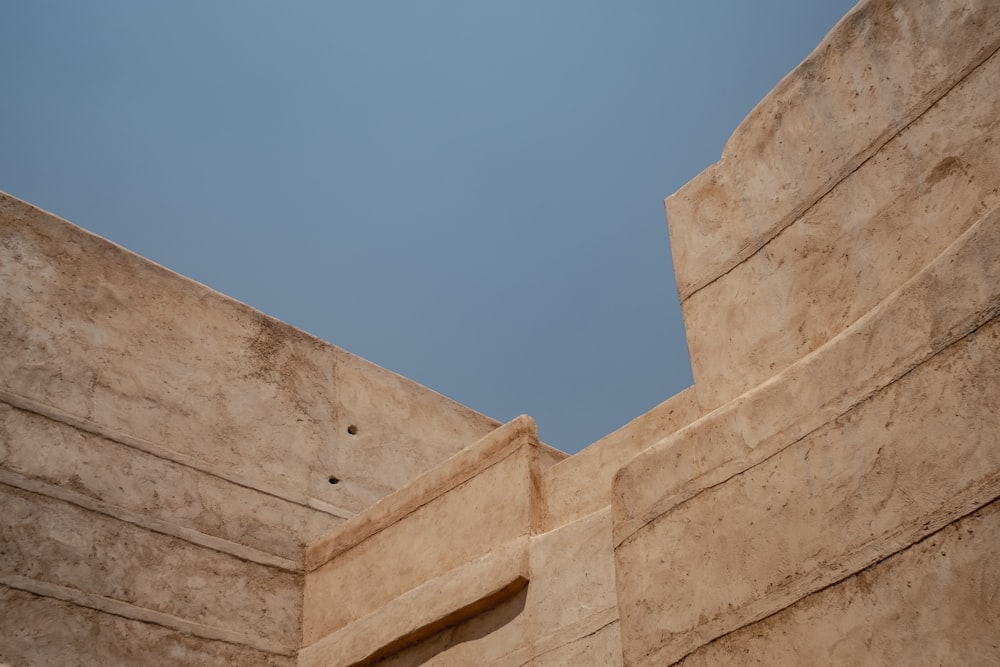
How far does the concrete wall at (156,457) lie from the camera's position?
596 cm

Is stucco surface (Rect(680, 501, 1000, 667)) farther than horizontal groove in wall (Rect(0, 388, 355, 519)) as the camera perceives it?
No

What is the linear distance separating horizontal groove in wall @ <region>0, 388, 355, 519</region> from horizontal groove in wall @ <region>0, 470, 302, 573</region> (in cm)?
38

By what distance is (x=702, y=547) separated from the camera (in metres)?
4.08

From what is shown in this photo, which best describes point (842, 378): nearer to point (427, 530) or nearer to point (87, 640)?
point (427, 530)

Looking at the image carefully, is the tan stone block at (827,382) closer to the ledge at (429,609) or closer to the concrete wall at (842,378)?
the concrete wall at (842,378)

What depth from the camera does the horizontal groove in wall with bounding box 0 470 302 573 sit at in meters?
6.02

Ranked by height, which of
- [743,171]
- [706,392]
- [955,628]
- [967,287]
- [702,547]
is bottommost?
[955,628]

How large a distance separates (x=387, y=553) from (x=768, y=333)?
9.04 feet

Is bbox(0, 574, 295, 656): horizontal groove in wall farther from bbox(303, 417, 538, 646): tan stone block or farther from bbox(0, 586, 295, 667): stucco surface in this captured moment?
bbox(303, 417, 538, 646): tan stone block

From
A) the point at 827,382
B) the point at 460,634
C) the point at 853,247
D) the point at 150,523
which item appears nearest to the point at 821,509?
the point at 827,382

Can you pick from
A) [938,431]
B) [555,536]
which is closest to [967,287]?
[938,431]

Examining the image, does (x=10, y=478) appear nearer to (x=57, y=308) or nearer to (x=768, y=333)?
(x=57, y=308)

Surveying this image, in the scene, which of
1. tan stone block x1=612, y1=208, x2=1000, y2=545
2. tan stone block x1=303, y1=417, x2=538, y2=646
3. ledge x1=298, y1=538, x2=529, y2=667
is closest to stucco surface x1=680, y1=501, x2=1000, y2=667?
tan stone block x1=612, y1=208, x2=1000, y2=545

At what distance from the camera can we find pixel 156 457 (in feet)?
21.7
